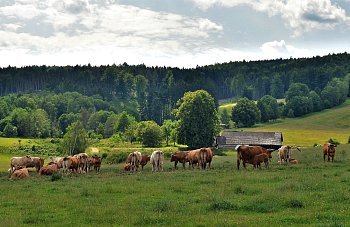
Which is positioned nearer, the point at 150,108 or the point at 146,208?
the point at 146,208

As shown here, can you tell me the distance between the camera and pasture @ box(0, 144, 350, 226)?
567 inches

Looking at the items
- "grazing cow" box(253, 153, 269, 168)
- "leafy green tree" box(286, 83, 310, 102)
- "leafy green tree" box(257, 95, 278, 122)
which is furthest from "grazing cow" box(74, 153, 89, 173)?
"leafy green tree" box(286, 83, 310, 102)

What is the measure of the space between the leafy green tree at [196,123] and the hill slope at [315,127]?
2785cm

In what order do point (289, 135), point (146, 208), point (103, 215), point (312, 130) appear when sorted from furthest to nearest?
point (312, 130)
point (289, 135)
point (146, 208)
point (103, 215)

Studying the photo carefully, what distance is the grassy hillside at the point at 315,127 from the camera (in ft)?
383

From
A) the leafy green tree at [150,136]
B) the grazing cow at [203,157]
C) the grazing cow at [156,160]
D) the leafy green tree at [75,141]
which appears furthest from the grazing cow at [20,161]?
the leafy green tree at [150,136]

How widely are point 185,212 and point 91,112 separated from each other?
179 m

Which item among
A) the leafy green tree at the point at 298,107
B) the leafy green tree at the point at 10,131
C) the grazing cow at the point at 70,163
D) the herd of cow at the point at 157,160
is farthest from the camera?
the leafy green tree at the point at 298,107

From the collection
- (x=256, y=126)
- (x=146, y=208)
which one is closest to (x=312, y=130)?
(x=256, y=126)

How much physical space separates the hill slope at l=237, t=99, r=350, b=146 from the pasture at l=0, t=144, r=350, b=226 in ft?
296

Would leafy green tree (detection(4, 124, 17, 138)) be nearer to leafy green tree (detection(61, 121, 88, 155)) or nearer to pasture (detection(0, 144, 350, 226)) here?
leafy green tree (detection(61, 121, 88, 155))

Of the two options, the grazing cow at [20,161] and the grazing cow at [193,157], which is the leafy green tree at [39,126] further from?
the grazing cow at [193,157]

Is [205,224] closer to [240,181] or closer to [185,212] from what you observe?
[185,212]

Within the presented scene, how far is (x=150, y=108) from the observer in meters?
193
